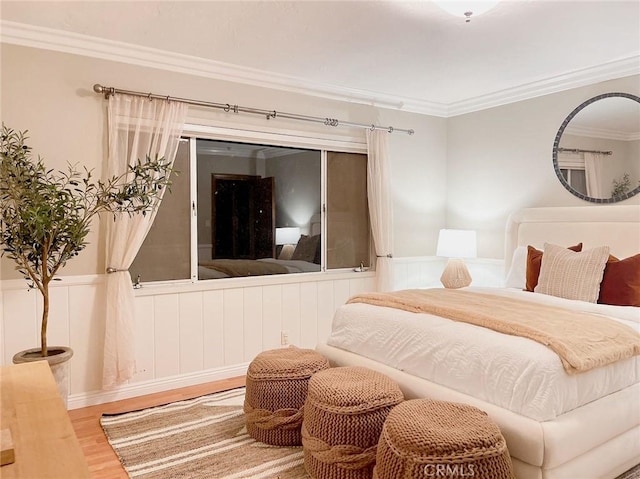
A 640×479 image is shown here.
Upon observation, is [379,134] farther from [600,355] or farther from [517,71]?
[600,355]

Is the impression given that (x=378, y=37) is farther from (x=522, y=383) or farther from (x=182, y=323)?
(x=182, y=323)

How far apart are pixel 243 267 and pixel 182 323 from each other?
71cm

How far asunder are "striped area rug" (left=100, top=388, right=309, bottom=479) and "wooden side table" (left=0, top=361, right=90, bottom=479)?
1.11 m

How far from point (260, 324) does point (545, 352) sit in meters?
2.56

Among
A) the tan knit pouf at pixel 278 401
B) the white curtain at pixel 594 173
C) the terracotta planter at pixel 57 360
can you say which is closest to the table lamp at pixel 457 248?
the white curtain at pixel 594 173

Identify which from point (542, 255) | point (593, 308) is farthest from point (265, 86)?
point (593, 308)

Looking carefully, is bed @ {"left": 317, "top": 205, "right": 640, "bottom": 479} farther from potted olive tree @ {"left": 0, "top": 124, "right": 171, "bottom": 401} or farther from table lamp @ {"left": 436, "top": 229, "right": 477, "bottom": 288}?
potted olive tree @ {"left": 0, "top": 124, "right": 171, "bottom": 401}

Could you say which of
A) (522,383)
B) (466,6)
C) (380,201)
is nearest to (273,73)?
(380,201)

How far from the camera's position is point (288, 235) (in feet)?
14.3

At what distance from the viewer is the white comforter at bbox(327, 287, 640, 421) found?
2.02 meters

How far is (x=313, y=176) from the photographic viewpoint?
14.7 feet

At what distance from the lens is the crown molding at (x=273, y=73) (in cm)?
312

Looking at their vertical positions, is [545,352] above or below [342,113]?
below
